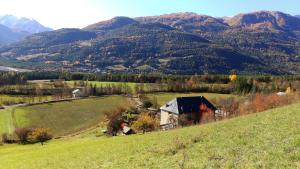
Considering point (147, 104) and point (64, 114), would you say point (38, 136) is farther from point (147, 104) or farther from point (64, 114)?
point (147, 104)

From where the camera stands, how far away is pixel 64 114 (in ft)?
438

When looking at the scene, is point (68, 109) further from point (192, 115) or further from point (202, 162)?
point (202, 162)

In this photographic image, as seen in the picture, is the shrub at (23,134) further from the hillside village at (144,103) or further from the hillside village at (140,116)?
the hillside village at (144,103)

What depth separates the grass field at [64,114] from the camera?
11625cm

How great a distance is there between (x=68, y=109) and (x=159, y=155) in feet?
389

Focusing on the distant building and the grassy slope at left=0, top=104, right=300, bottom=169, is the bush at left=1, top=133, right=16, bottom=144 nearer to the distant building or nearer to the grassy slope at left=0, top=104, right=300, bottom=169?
the grassy slope at left=0, top=104, right=300, bottom=169

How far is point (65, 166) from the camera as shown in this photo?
33812 millimetres

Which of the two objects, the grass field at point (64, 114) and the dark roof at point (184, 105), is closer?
the dark roof at point (184, 105)

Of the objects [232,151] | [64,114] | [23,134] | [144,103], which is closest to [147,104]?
[144,103]

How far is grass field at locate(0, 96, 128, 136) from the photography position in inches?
4577

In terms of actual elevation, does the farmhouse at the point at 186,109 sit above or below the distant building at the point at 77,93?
above

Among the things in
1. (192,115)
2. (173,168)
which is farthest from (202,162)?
(192,115)

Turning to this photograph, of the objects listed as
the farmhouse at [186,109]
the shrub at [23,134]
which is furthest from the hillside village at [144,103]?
the shrub at [23,134]

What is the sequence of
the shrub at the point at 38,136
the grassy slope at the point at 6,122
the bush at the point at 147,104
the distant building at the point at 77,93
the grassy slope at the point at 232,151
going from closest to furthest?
1. the grassy slope at the point at 232,151
2. the shrub at the point at 38,136
3. the grassy slope at the point at 6,122
4. the bush at the point at 147,104
5. the distant building at the point at 77,93
